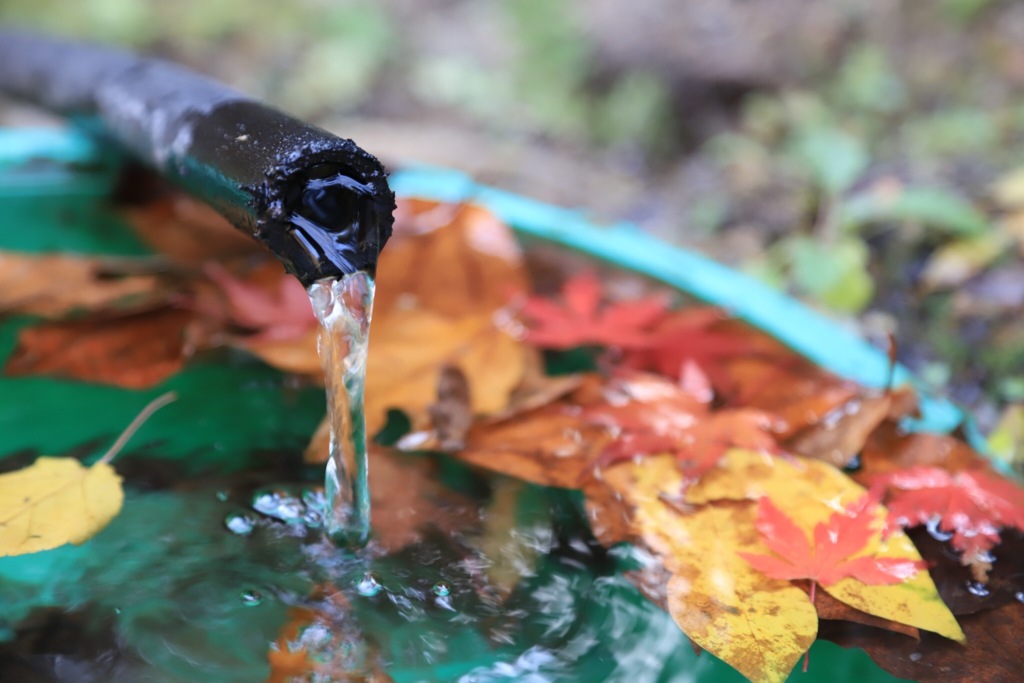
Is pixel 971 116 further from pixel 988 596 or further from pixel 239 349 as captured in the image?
pixel 239 349

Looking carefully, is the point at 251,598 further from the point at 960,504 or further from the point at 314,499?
the point at 960,504

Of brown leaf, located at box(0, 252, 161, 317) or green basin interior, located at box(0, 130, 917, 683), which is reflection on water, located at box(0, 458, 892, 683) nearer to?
green basin interior, located at box(0, 130, 917, 683)

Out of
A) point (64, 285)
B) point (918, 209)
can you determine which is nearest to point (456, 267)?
point (64, 285)

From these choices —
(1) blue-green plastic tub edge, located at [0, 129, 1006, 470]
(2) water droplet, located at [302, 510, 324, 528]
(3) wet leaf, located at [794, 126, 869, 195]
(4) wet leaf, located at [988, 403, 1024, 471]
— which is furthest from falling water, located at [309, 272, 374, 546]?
(3) wet leaf, located at [794, 126, 869, 195]

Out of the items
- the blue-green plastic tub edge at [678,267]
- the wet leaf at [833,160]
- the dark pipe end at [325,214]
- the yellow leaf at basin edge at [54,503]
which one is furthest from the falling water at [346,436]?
the wet leaf at [833,160]

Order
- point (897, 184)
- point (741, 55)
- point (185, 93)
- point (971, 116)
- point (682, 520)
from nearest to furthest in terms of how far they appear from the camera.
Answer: point (682, 520), point (185, 93), point (897, 184), point (971, 116), point (741, 55)

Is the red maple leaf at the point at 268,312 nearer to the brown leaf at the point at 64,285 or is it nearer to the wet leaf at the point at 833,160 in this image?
the brown leaf at the point at 64,285

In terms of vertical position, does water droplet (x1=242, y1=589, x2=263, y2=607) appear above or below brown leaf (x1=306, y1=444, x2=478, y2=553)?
above

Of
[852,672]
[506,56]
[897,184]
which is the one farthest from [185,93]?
[506,56]
